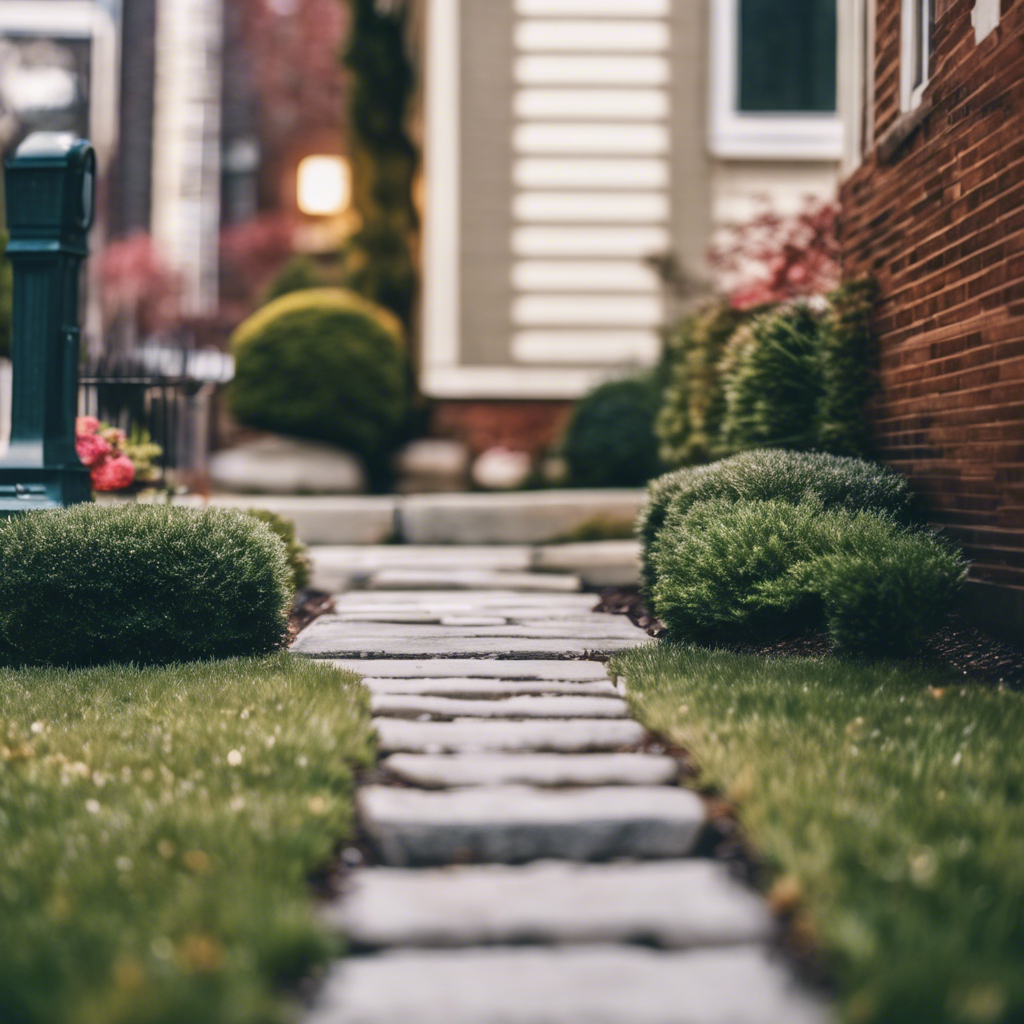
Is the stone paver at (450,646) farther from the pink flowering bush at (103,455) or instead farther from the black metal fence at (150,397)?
the black metal fence at (150,397)

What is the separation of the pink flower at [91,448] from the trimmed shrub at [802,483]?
3.27m

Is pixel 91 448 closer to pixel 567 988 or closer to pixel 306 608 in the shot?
pixel 306 608

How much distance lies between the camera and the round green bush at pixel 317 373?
29.2 ft

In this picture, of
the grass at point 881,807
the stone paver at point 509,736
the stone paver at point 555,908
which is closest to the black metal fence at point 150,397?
the stone paver at point 509,736

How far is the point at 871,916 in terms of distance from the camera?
188cm

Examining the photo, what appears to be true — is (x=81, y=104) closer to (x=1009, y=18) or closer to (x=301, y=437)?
(x=301, y=437)

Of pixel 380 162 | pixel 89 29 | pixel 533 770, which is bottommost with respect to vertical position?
pixel 533 770

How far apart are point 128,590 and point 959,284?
3699mm

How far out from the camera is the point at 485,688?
3602 millimetres

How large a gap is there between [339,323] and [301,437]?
1060 millimetres

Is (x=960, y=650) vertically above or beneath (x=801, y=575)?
beneath

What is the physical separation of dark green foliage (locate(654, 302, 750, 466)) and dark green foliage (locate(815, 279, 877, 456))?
3.31ft

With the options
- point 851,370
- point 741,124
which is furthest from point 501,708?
point 741,124

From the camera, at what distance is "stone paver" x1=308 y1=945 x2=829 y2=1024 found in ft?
5.74
